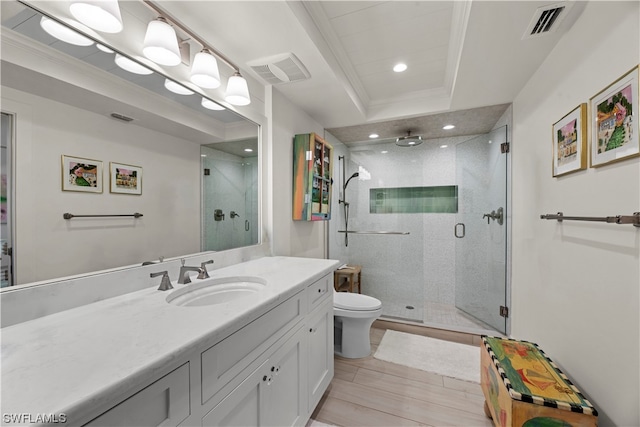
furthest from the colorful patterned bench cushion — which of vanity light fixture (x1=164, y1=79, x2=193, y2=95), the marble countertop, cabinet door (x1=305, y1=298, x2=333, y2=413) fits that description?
vanity light fixture (x1=164, y1=79, x2=193, y2=95)

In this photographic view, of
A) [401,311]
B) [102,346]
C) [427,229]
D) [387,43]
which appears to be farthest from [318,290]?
[427,229]

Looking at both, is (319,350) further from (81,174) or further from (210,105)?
(210,105)

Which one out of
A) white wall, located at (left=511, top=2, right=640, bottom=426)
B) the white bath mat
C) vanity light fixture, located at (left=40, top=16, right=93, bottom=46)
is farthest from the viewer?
the white bath mat

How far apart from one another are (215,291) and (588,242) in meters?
1.90

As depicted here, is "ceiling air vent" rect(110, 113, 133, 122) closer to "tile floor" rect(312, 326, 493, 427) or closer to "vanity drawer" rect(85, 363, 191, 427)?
"vanity drawer" rect(85, 363, 191, 427)

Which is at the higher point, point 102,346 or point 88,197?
point 88,197

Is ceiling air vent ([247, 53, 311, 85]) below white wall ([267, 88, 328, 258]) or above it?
above

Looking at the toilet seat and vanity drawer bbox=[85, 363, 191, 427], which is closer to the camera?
vanity drawer bbox=[85, 363, 191, 427]

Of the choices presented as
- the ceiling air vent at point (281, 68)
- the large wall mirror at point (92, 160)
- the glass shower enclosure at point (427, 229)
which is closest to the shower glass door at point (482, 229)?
the glass shower enclosure at point (427, 229)

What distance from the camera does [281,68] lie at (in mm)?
1824

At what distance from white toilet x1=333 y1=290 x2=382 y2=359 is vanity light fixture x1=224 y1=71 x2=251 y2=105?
69.7 inches

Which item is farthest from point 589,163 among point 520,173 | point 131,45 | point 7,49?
point 7,49

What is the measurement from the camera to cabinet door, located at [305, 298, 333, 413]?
148 cm

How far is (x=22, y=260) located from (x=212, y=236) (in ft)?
2.71
